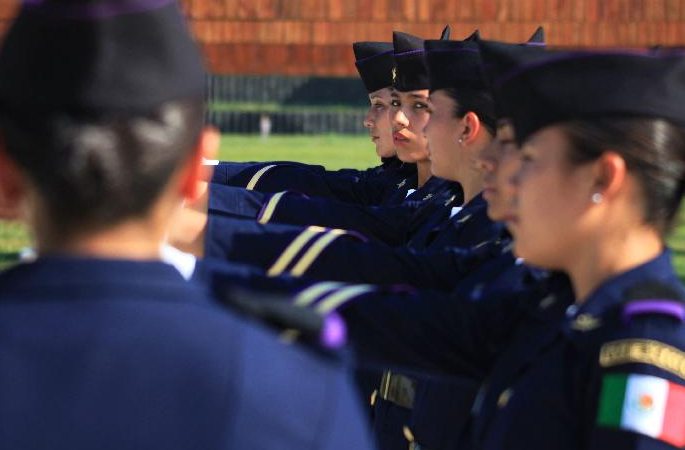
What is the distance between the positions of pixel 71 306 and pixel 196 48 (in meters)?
0.33

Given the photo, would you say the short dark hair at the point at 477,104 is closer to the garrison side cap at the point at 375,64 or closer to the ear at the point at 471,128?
the ear at the point at 471,128

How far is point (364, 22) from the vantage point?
22.8 meters

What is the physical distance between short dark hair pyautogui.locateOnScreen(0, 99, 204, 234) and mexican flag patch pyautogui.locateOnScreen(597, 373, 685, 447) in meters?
1.01

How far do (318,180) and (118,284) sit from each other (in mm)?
4919

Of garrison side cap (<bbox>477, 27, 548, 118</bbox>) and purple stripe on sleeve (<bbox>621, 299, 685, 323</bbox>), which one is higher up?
garrison side cap (<bbox>477, 27, 548, 118</bbox>)

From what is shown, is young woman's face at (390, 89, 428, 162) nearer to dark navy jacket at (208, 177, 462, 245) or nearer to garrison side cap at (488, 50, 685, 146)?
dark navy jacket at (208, 177, 462, 245)

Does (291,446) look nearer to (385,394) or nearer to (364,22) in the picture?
(385,394)

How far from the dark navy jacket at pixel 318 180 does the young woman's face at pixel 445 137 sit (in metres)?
1.73

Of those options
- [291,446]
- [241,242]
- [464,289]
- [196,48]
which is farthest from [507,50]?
[291,446]

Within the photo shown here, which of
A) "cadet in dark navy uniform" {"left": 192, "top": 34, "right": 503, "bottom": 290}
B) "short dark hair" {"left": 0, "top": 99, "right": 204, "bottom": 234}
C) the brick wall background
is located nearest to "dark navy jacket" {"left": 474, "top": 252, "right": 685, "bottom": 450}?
"cadet in dark navy uniform" {"left": 192, "top": 34, "right": 503, "bottom": 290}

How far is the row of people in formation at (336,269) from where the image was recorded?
5.30 feet

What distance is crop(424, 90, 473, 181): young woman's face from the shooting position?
438 cm

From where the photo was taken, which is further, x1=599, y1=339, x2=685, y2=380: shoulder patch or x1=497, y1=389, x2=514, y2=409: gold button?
x1=497, y1=389, x2=514, y2=409: gold button

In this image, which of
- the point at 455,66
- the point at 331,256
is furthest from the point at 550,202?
the point at 455,66
